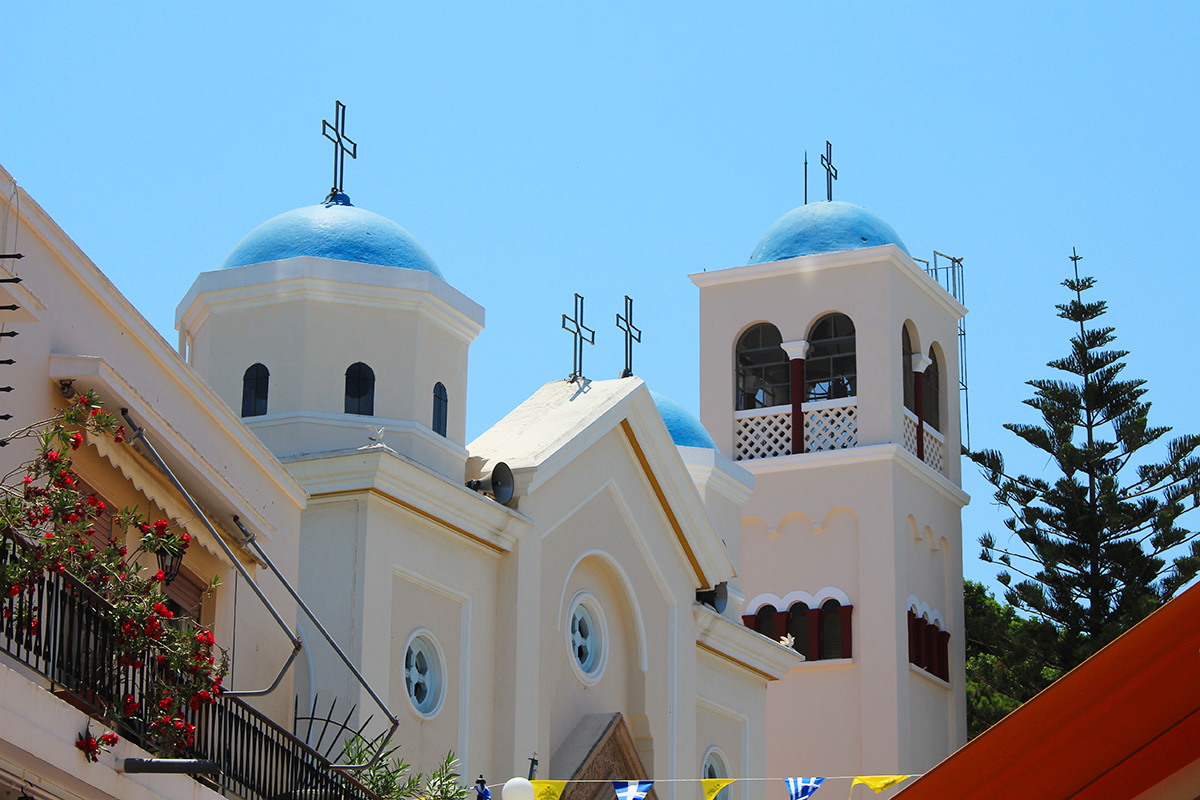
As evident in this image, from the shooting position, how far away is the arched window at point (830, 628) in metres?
22.2

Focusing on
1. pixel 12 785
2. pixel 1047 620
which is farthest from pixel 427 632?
pixel 1047 620

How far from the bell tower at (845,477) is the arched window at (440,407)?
9093mm

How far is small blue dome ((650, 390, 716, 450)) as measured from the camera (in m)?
19.3

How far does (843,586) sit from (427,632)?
10.1 metres

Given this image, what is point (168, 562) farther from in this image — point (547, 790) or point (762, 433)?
point (762, 433)

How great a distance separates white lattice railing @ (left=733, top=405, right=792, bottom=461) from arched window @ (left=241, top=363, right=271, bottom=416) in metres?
10.5

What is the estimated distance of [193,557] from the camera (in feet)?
34.5

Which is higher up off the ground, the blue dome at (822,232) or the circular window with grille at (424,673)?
the blue dome at (822,232)

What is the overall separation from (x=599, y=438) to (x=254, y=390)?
3.07 m

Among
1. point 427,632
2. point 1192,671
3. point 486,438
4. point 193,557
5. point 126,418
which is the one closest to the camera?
point 1192,671

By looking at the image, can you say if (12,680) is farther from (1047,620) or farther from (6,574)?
(1047,620)

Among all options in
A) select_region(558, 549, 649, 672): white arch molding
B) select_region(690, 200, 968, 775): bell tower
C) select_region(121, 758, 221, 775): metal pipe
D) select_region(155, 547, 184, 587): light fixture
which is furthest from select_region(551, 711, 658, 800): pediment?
select_region(690, 200, 968, 775): bell tower

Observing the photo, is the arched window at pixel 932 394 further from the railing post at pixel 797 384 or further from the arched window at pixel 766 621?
the arched window at pixel 766 621

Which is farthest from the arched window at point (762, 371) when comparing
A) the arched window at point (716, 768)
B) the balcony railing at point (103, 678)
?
the balcony railing at point (103, 678)
